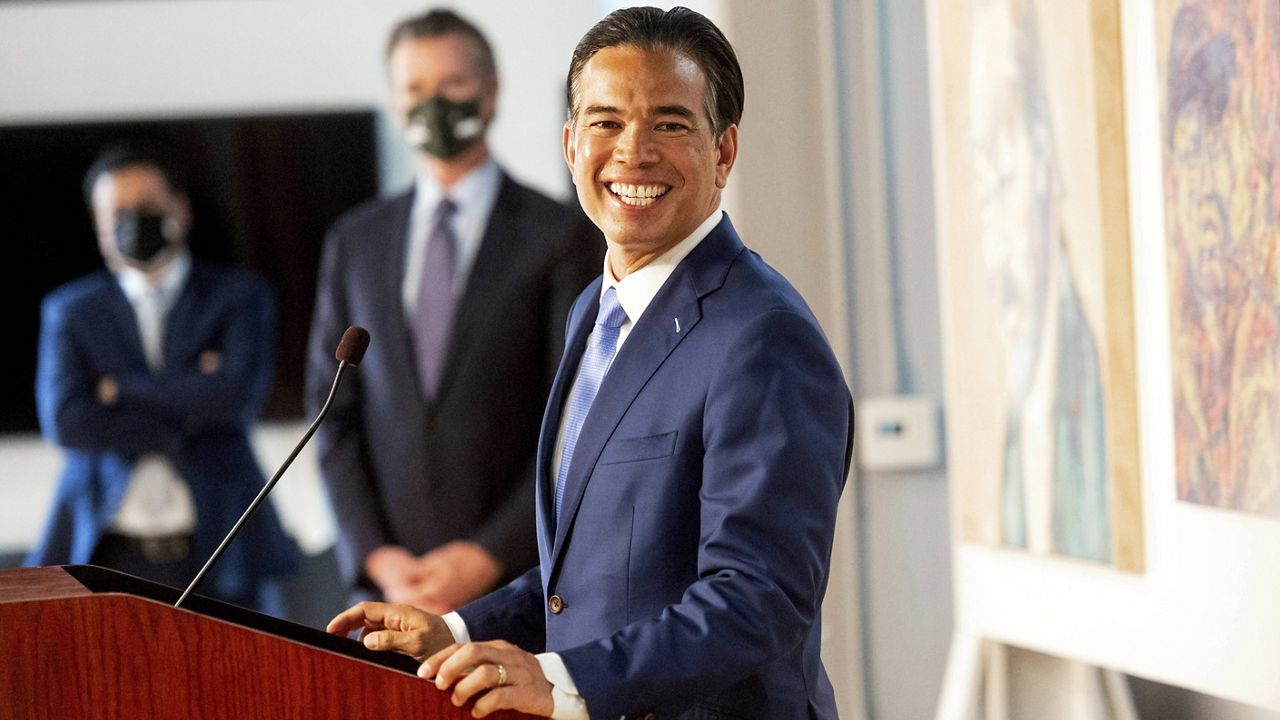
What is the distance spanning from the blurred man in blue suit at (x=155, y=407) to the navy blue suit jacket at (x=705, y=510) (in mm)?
2859

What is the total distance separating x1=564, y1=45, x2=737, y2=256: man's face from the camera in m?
1.35

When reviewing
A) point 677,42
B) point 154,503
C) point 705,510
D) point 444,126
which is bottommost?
point 154,503

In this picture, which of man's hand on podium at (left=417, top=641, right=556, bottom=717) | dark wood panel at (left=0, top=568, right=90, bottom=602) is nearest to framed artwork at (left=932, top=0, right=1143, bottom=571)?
man's hand on podium at (left=417, top=641, right=556, bottom=717)

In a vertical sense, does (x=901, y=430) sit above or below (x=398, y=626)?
below

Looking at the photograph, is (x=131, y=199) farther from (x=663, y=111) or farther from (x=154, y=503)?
(x=663, y=111)

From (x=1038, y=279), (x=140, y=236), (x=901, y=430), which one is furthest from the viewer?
(x=140, y=236)

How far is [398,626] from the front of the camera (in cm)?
131

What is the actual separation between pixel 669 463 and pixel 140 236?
11.8ft

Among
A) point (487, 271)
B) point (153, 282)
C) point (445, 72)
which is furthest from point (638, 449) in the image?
point (153, 282)

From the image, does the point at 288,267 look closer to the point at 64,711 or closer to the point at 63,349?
the point at 63,349

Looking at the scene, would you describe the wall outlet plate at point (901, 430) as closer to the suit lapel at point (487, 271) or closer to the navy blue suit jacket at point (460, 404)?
the navy blue suit jacket at point (460, 404)

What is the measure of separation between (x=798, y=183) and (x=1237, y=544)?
5.23ft

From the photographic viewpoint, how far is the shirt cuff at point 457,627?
1.38 metres

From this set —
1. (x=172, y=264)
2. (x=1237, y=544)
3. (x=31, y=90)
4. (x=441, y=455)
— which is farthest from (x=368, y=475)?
(x=31, y=90)
